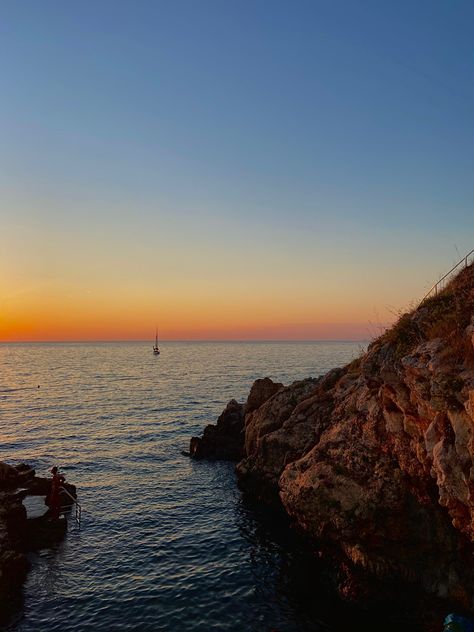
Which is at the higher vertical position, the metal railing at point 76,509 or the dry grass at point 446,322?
the dry grass at point 446,322

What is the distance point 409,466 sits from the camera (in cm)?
1927

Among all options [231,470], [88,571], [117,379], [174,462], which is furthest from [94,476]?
[117,379]

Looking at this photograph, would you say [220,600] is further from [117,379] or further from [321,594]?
[117,379]

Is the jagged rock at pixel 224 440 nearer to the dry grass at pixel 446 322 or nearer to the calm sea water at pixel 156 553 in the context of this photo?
the calm sea water at pixel 156 553

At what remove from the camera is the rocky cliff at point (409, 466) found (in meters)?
15.2

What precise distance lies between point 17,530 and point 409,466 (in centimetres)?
2213

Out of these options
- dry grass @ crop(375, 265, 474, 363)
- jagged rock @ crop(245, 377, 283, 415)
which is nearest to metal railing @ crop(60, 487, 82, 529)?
jagged rock @ crop(245, 377, 283, 415)

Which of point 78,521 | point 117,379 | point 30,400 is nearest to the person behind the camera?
point 78,521

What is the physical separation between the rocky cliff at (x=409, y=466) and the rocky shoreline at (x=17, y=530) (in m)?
13.7

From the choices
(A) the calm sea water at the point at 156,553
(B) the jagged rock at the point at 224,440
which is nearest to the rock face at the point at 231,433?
(B) the jagged rock at the point at 224,440

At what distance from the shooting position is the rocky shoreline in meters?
21.5

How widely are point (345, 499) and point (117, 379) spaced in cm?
10746

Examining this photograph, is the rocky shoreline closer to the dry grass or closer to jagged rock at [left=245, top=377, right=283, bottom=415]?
jagged rock at [left=245, top=377, right=283, bottom=415]

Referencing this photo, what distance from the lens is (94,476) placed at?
39.9m
